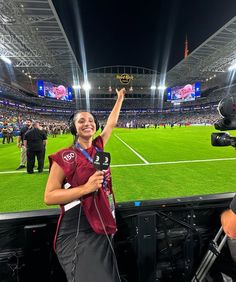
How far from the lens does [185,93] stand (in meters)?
55.0

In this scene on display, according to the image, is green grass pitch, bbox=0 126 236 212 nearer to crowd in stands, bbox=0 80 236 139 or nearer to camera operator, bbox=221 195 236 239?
camera operator, bbox=221 195 236 239

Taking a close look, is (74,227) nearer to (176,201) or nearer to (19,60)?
(176,201)

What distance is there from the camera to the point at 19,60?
3862 centimetres

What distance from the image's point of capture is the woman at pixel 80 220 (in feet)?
5.62

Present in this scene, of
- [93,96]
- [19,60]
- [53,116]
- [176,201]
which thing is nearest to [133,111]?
[93,96]

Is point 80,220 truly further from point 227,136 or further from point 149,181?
point 149,181

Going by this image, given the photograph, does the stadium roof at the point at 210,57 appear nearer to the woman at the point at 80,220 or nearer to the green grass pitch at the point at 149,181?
the green grass pitch at the point at 149,181

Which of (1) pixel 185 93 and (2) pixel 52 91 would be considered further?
(1) pixel 185 93

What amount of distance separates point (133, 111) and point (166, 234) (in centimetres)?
8858

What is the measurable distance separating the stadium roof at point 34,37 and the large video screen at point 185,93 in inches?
1144

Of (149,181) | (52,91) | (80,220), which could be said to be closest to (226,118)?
(80,220)

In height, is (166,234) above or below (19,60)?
below

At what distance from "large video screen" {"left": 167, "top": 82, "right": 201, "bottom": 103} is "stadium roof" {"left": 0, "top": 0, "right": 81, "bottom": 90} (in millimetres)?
29063

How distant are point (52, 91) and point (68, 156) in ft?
152
